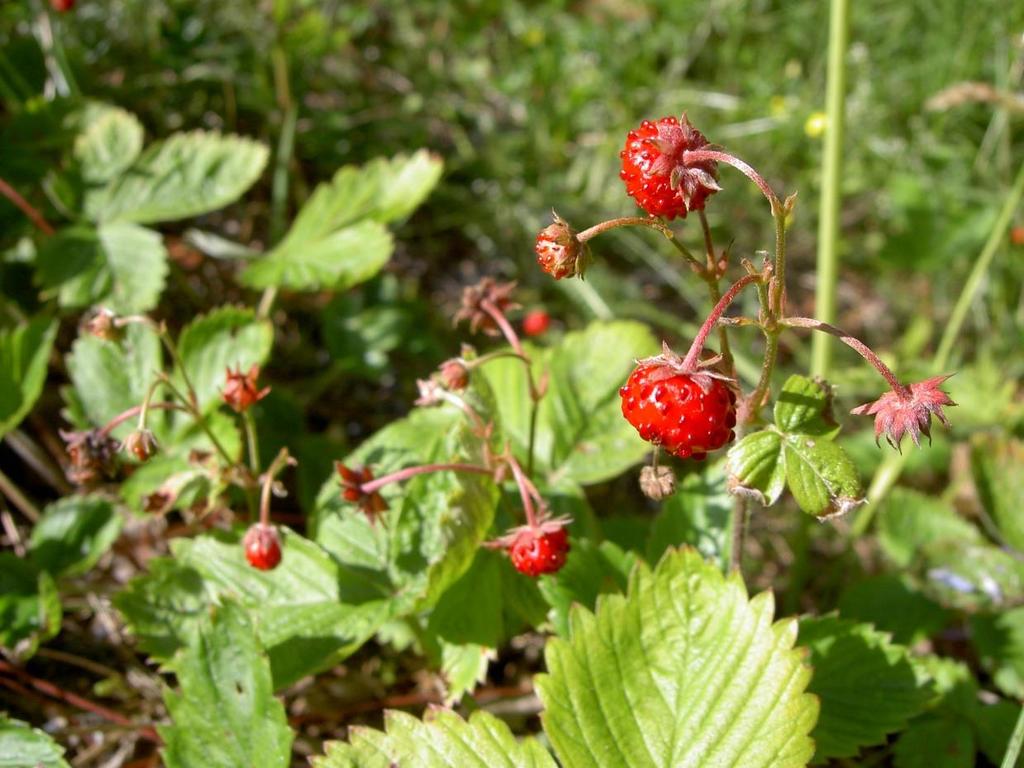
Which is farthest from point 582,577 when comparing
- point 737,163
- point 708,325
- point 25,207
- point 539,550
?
point 25,207

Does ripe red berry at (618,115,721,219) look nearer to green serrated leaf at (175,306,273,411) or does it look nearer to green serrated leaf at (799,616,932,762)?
green serrated leaf at (799,616,932,762)

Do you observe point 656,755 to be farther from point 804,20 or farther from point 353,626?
point 804,20

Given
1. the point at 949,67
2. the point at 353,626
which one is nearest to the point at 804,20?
the point at 949,67

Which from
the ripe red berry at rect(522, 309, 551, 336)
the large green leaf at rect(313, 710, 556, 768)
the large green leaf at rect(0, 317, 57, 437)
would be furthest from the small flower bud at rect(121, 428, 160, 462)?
the ripe red berry at rect(522, 309, 551, 336)

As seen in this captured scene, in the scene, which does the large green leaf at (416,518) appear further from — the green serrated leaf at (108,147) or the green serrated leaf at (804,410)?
the green serrated leaf at (108,147)

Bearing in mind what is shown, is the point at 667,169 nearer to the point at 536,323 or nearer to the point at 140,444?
the point at 140,444

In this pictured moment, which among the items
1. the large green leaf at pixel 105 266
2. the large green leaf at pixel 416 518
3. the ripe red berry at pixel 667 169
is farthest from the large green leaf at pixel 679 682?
the large green leaf at pixel 105 266
